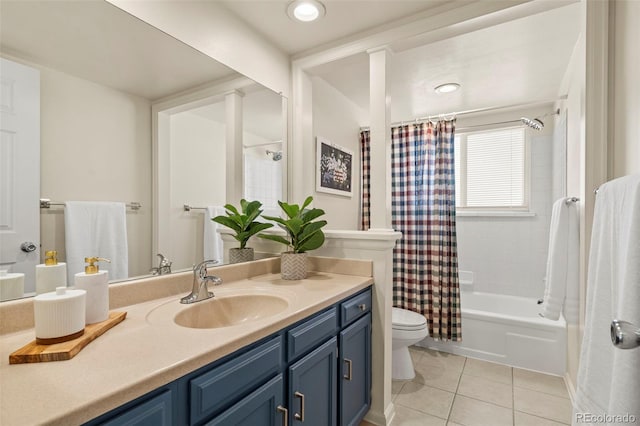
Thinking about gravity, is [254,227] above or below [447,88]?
below

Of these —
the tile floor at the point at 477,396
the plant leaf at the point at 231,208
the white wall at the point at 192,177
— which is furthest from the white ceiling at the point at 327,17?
the tile floor at the point at 477,396

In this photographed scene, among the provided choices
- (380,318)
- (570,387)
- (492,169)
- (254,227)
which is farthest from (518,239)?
(254,227)

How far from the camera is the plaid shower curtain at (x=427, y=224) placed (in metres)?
2.60

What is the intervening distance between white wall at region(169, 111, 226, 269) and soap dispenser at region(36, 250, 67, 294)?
1.38 ft

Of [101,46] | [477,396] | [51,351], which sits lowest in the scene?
[477,396]

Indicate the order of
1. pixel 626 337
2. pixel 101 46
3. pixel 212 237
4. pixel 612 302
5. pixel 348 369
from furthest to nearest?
1. pixel 212 237
2. pixel 348 369
3. pixel 101 46
4. pixel 612 302
5. pixel 626 337

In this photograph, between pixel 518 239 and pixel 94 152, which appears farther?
pixel 518 239

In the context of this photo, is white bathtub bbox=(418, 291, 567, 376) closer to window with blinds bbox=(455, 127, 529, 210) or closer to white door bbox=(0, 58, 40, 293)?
window with blinds bbox=(455, 127, 529, 210)

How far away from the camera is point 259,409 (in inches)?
36.4

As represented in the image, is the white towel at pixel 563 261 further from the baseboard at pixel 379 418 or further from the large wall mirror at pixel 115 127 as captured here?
the large wall mirror at pixel 115 127

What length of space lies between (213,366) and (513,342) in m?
2.52

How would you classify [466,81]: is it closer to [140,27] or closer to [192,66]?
[192,66]

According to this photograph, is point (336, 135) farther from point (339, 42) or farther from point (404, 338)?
point (404, 338)

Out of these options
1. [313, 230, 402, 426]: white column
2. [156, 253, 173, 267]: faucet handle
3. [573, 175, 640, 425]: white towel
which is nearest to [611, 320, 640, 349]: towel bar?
[573, 175, 640, 425]: white towel
